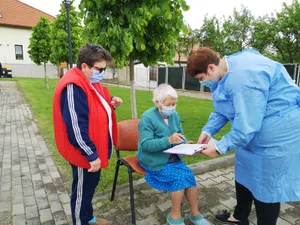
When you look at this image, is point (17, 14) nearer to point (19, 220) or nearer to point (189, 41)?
point (189, 41)

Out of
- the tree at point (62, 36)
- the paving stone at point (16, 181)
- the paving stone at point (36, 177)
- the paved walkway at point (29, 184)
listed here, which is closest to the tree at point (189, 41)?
the tree at point (62, 36)

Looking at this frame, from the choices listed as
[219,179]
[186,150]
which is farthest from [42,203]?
[219,179]

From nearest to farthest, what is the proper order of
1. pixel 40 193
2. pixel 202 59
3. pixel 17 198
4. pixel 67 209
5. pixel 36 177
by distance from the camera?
pixel 202 59, pixel 67 209, pixel 17 198, pixel 40 193, pixel 36 177

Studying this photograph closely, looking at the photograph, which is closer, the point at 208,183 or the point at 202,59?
the point at 202,59

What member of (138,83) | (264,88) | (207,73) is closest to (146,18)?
(207,73)

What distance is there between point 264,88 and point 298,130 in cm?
46

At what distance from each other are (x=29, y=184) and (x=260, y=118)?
3142mm

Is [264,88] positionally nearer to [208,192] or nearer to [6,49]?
[208,192]

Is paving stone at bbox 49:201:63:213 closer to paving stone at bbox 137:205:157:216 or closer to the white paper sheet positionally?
paving stone at bbox 137:205:157:216

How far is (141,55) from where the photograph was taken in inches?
156

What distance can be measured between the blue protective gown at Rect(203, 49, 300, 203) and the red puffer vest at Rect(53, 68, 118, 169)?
935mm

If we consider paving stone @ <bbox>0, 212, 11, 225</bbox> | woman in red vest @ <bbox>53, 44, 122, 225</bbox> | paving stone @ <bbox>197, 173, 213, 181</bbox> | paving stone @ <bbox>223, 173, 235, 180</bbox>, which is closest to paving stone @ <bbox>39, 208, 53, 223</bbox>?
paving stone @ <bbox>0, 212, 11, 225</bbox>

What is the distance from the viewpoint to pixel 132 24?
133 inches

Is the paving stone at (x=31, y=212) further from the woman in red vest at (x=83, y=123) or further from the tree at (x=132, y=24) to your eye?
the tree at (x=132, y=24)
